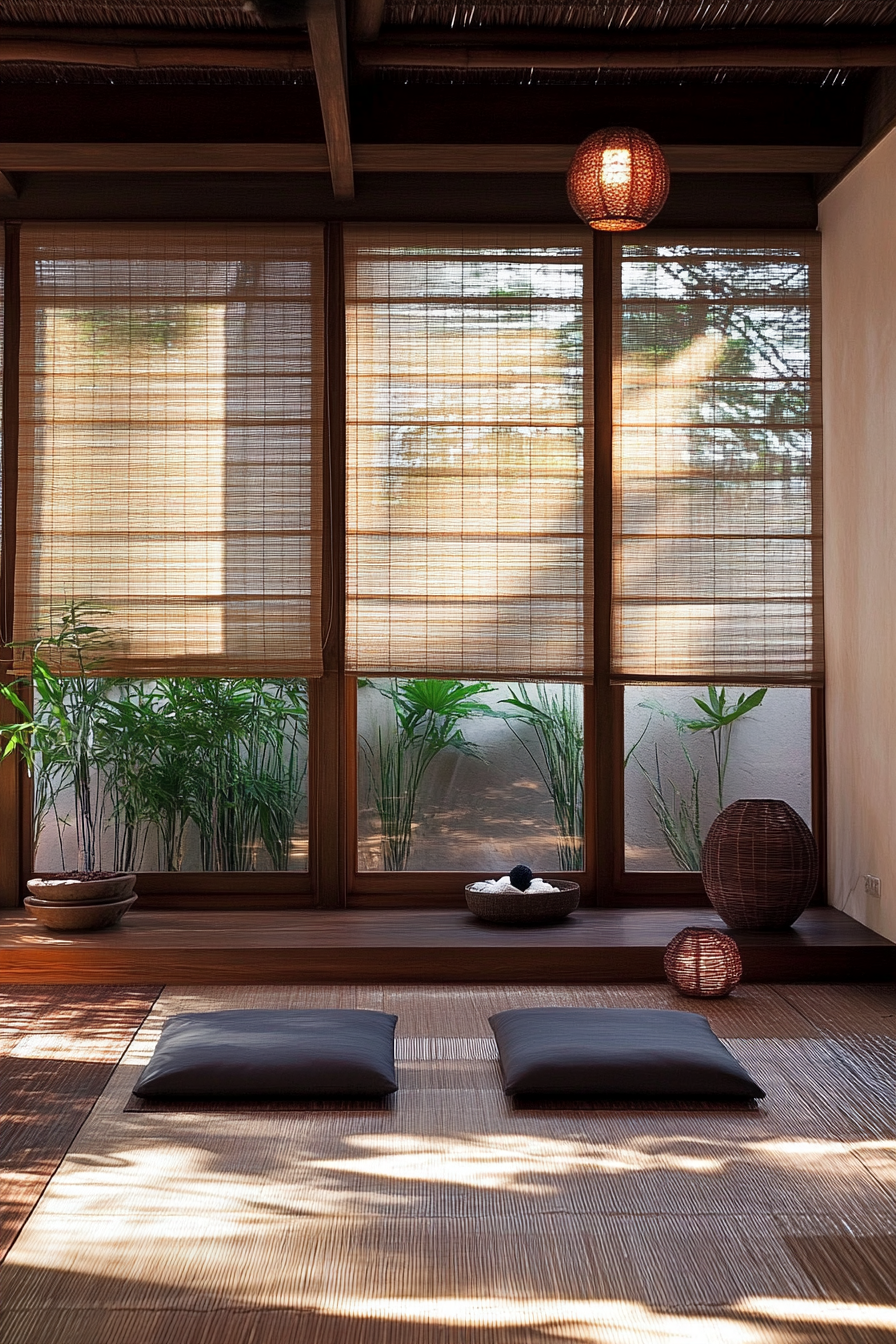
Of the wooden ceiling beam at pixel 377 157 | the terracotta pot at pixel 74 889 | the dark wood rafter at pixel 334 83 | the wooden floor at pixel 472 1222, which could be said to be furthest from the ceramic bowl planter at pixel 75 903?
the dark wood rafter at pixel 334 83

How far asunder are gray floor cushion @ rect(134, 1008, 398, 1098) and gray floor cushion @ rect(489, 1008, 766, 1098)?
13.9 inches

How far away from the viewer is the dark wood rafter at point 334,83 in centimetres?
375

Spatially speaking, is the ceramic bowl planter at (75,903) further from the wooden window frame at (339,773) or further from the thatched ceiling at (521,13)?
the thatched ceiling at (521,13)

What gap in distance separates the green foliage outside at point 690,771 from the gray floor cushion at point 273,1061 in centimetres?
206

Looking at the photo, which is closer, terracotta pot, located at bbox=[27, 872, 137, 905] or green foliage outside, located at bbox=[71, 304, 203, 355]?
terracotta pot, located at bbox=[27, 872, 137, 905]

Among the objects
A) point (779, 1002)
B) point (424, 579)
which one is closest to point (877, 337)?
point (424, 579)

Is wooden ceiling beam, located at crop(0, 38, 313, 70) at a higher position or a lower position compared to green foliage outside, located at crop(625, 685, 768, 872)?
higher

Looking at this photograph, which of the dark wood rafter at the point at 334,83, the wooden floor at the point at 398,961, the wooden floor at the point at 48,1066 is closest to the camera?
the wooden floor at the point at 48,1066

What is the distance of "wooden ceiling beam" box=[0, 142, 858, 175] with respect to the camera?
4.90 meters

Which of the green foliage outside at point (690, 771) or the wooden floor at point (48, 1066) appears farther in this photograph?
the green foliage outside at point (690, 771)

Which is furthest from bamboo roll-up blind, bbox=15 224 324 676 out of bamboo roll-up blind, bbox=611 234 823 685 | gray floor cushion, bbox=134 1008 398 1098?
gray floor cushion, bbox=134 1008 398 1098

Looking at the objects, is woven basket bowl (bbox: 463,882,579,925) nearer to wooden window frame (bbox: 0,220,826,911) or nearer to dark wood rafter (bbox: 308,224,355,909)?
wooden window frame (bbox: 0,220,826,911)

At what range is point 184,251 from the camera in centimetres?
526

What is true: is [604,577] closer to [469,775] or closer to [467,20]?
[469,775]
